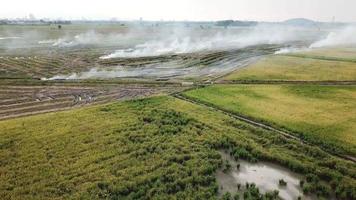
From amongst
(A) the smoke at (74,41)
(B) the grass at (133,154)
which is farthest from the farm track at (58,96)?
(A) the smoke at (74,41)

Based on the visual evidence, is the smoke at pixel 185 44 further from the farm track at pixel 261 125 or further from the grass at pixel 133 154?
the grass at pixel 133 154

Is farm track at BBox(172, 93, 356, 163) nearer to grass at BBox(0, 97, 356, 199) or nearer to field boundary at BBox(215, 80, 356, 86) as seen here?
grass at BBox(0, 97, 356, 199)

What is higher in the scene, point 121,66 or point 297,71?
point 121,66

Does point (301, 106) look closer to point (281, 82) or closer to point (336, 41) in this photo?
point (281, 82)

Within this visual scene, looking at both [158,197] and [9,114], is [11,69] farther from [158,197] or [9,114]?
[158,197]

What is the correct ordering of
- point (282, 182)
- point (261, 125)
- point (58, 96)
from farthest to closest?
point (58, 96), point (261, 125), point (282, 182)

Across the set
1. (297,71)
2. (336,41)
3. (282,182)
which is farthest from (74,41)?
(282,182)

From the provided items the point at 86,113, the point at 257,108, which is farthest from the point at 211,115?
the point at 86,113
